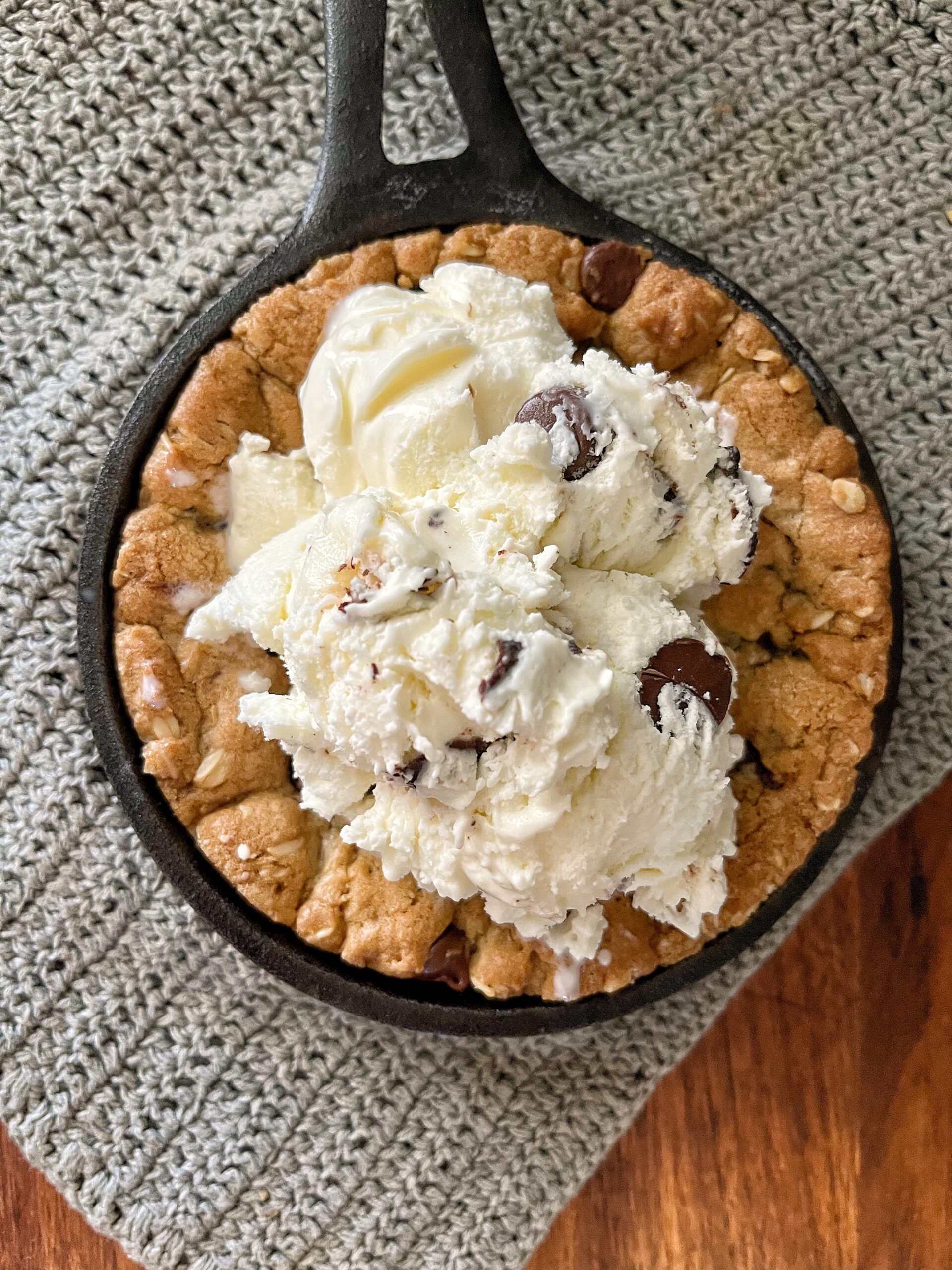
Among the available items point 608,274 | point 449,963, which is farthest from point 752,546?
point 449,963

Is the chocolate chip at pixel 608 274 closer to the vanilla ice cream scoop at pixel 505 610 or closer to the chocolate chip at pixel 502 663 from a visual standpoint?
the vanilla ice cream scoop at pixel 505 610

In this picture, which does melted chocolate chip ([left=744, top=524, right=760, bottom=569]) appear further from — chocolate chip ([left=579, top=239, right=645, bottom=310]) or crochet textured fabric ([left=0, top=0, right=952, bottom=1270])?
crochet textured fabric ([left=0, top=0, right=952, bottom=1270])

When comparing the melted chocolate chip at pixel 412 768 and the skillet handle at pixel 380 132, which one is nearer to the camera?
the melted chocolate chip at pixel 412 768

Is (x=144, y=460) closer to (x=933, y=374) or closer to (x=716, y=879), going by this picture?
(x=716, y=879)

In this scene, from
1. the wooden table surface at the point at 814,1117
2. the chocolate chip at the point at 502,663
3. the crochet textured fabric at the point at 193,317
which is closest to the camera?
the chocolate chip at the point at 502,663

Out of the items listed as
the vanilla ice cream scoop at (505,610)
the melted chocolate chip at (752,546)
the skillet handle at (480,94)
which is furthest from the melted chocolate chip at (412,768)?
the skillet handle at (480,94)

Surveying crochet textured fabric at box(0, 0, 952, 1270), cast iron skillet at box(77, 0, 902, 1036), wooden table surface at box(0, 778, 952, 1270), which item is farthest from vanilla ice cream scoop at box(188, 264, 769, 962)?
wooden table surface at box(0, 778, 952, 1270)

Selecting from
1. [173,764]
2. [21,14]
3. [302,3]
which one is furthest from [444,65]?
[173,764]

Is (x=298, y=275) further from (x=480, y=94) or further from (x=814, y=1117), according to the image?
(x=814, y=1117)
